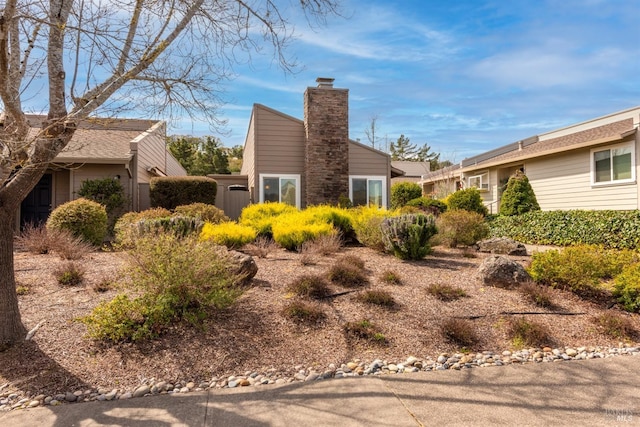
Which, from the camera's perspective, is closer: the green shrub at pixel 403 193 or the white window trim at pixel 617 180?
the white window trim at pixel 617 180

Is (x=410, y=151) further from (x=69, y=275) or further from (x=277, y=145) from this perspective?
(x=69, y=275)

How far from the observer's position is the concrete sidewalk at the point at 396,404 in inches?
96.2

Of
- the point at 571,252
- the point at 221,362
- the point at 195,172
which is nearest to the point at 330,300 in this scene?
the point at 221,362

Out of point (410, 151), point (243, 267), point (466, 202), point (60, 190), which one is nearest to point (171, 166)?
point (60, 190)

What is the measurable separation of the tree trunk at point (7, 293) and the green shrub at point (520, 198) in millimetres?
15029

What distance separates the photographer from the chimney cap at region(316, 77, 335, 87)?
12.7 metres

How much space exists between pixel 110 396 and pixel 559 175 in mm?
15477

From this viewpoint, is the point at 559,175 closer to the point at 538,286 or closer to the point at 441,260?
the point at 441,260

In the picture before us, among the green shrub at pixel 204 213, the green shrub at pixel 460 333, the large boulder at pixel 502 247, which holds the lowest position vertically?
the green shrub at pixel 460 333

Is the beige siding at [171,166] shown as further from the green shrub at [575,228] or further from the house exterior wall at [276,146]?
the green shrub at [575,228]

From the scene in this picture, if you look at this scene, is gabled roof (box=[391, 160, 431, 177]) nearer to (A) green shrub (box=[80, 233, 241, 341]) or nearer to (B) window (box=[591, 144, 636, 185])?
(B) window (box=[591, 144, 636, 185])

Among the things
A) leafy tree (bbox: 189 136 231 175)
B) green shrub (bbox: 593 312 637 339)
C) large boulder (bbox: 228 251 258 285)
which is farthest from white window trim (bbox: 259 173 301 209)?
leafy tree (bbox: 189 136 231 175)

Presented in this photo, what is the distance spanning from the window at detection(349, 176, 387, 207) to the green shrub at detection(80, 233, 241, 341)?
933 centimetres

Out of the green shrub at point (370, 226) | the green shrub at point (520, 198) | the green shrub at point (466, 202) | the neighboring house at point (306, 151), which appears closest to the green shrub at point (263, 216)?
the green shrub at point (370, 226)
